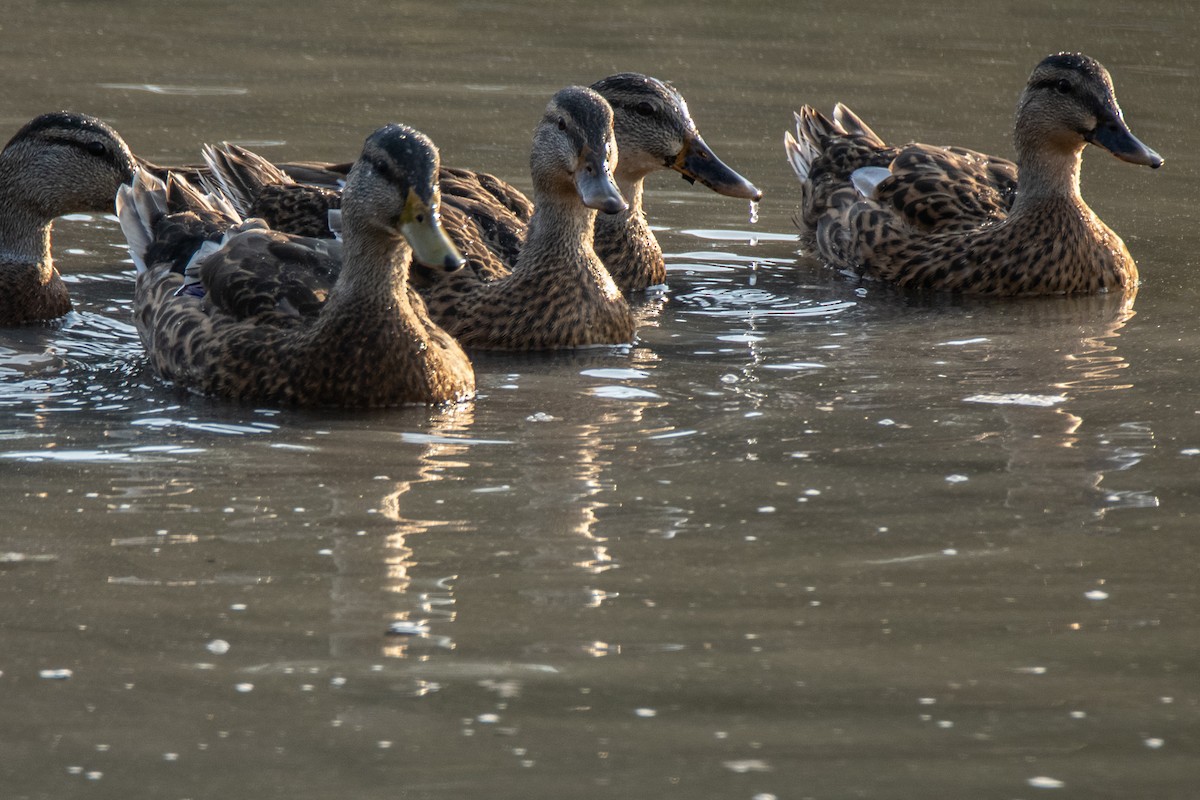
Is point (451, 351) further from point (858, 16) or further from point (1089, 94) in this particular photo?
point (858, 16)

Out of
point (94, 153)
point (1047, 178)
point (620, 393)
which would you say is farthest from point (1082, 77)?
point (94, 153)

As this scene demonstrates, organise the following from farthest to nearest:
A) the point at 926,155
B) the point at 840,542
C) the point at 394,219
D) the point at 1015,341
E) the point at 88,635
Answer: the point at 926,155 < the point at 1015,341 < the point at 394,219 < the point at 840,542 < the point at 88,635

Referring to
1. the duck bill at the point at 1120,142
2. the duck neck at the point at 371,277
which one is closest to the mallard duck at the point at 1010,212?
the duck bill at the point at 1120,142

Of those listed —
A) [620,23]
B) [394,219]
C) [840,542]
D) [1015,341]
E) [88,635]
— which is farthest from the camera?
[620,23]

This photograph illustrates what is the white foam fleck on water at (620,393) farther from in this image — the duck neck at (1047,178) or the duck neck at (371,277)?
the duck neck at (1047,178)

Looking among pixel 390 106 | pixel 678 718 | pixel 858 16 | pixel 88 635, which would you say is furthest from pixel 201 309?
pixel 858 16

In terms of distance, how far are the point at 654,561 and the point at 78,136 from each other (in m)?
5.25

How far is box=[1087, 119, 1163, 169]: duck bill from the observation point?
35.5 ft

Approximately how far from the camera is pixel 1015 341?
9797 mm

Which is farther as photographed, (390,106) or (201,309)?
(390,106)

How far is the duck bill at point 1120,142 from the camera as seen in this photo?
1083 centimetres

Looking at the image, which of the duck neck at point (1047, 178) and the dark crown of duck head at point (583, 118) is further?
the duck neck at point (1047, 178)

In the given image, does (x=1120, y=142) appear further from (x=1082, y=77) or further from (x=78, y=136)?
(x=78, y=136)

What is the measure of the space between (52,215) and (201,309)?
1962mm
